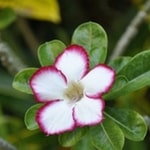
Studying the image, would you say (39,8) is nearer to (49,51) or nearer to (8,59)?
(8,59)

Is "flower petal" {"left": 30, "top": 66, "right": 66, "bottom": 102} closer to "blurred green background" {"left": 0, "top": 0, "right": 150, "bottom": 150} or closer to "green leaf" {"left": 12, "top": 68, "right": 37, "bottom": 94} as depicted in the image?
"green leaf" {"left": 12, "top": 68, "right": 37, "bottom": 94}

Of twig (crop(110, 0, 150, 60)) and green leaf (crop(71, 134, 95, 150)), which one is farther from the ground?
green leaf (crop(71, 134, 95, 150))

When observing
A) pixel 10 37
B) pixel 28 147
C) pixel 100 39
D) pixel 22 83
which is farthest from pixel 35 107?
pixel 10 37

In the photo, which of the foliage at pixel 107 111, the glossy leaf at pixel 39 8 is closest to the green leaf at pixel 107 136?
the foliage at pixel 107 111

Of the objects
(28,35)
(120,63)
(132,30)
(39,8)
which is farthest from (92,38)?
(28,35)

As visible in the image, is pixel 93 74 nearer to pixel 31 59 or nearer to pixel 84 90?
pixel 84 90

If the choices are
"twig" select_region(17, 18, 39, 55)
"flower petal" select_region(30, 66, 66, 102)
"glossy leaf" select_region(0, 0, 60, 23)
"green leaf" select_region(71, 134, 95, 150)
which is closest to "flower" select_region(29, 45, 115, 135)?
"flower petal" select_region(30, 66, 66, 102)

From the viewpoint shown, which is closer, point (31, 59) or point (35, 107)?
point (35, 107)
